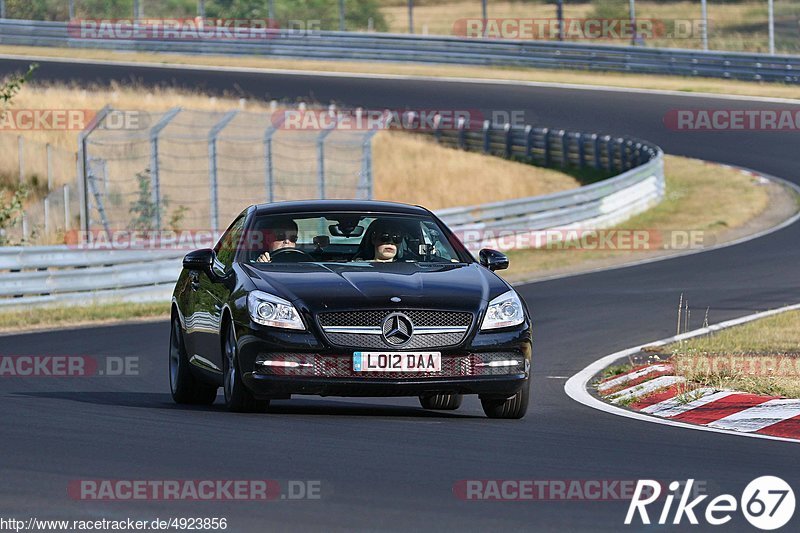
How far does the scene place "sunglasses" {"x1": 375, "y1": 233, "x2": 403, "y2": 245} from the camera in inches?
425

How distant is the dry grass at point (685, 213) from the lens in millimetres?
25562

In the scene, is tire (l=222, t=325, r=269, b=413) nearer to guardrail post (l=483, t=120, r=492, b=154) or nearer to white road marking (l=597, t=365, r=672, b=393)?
white road marking (l=597, t=365, r=672, b=393)

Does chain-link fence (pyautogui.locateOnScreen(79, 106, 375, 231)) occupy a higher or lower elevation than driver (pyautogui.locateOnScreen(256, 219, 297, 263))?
lower

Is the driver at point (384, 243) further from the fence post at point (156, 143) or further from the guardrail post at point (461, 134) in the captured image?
the guardrail post at point (461, 134)

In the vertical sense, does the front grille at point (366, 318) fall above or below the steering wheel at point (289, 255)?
below

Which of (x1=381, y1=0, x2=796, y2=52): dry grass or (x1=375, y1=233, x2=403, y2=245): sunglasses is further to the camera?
(x1=381, y1=0, x2=796, y2=52): dry grass

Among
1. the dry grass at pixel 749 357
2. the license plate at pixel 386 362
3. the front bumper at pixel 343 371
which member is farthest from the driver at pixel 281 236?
the dry grass at pixel 749 357

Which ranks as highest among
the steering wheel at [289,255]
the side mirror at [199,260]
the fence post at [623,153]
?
the steering wheel at [289,255]

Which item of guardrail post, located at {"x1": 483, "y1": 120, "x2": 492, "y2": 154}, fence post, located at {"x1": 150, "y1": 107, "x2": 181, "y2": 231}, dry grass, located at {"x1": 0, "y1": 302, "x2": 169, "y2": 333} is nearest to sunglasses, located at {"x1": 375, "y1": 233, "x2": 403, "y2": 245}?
dry grass, located at {"x1": 0, "y1": 302, "x2": 169, "y2": 333}

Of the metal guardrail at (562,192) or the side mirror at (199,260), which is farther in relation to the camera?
the metal guardrail at (562,192)

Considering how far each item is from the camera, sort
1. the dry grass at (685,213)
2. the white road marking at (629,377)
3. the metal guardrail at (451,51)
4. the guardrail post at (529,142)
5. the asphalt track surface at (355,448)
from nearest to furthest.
Result: the asphalt track surface at (355,448) < the white road marking at (629,377) < the dry grass at (685,213) < the guardrail post at (529,142) < the metal guardrail at (451,51)

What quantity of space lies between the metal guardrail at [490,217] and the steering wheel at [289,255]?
1033 centimetres

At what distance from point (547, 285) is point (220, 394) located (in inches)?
396

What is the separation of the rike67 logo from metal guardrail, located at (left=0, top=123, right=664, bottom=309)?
569 inches
